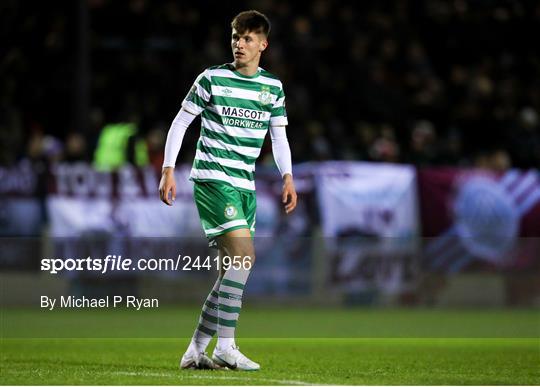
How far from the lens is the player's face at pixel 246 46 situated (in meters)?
8.00

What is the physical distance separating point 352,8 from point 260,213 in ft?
23.5

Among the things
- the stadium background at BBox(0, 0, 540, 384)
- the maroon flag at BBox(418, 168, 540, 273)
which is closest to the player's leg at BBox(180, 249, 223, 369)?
the stadium background at BBox(0, 0, 540, 384)

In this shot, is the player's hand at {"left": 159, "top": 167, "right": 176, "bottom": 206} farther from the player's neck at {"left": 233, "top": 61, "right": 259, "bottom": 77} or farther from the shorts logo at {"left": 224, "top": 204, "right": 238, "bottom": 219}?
the player's neck at {"left": 233, "top": 61, "right": 259, "bottom": 77}

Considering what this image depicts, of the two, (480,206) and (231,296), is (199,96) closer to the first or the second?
(231,296)

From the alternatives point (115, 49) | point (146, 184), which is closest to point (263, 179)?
point (146, 184)

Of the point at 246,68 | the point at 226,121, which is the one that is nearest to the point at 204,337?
the point at 226,121

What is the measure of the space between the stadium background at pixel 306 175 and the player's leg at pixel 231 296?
11.9 ft

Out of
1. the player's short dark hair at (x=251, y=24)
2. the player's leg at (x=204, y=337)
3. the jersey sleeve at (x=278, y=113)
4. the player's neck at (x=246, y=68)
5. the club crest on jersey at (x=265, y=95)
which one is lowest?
the player's leg at (x=204, y=337)

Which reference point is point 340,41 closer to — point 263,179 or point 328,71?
point 328,71

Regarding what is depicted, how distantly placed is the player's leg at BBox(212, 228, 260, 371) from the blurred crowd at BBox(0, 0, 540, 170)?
916 cm

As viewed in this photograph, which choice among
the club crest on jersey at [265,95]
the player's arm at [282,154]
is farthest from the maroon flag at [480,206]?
the club crest on jersey at [265,95]

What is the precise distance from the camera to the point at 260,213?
16.8 meters

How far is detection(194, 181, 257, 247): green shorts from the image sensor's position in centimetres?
793

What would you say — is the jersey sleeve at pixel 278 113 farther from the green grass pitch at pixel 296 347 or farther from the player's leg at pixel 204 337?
the green grass pitch at pixel 296 347
